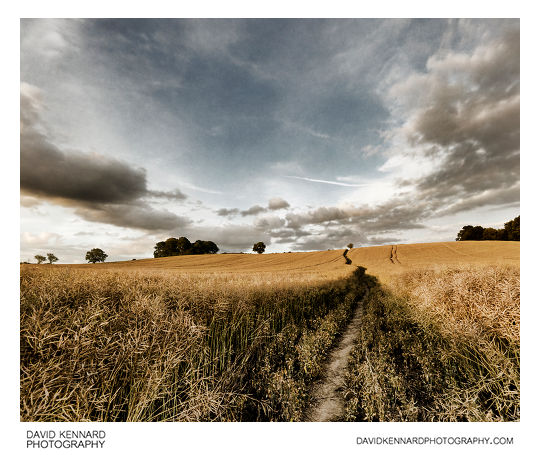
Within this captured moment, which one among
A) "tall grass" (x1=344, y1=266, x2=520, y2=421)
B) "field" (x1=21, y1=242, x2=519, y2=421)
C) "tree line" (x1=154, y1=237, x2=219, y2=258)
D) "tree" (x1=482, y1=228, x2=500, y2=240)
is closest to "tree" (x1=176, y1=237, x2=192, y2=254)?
"tree line" (x1=154, y1=237, x2=219, y2=258)

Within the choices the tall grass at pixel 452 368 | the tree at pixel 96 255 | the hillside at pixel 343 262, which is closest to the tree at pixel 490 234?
the hillside at pixel 343 262

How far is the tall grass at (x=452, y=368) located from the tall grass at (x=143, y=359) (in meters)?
1.23

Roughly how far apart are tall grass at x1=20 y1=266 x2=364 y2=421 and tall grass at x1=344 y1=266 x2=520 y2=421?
123cm

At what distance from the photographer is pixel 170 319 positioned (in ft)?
13.9

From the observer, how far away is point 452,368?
4305mm

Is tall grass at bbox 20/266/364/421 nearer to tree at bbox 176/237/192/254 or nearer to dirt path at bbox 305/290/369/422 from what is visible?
dirt path at bbox 305/290/369/422

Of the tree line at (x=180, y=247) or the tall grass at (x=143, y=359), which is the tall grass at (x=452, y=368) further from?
the tree line at (x=180, y=247)

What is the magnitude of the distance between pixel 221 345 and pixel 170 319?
4.96 ft

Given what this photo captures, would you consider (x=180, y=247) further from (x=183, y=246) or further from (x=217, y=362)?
(x=217, y=362)

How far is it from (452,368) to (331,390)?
2.50 metres

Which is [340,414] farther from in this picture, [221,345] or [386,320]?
[386,320]

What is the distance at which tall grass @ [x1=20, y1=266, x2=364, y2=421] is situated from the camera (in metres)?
2.68

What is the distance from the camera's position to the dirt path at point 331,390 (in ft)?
12.1
